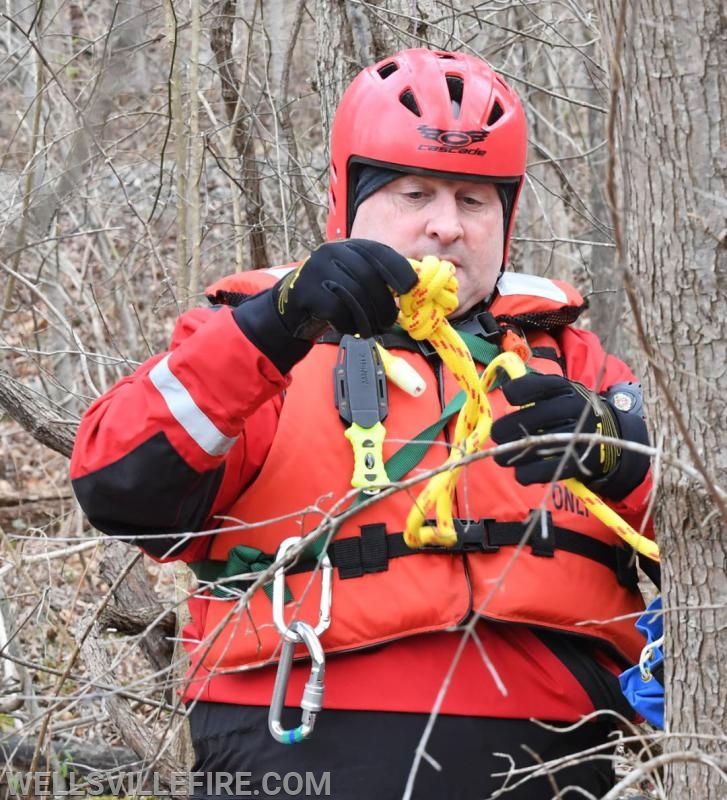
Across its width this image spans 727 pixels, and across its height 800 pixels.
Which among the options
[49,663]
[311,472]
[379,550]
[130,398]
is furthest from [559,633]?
[49,663]

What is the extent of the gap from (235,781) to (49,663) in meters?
2.44

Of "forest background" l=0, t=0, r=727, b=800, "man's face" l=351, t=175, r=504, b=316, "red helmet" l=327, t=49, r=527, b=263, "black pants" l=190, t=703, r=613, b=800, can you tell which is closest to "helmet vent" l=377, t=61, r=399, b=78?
"red helmet" l=327, t=49, r=527, b=263

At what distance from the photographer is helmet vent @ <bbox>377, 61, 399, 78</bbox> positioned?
3045mm

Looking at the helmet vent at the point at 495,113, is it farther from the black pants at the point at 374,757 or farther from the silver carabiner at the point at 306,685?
the black pants at the point at 374,757

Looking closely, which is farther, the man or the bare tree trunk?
the man

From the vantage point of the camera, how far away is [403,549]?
252 centimetres

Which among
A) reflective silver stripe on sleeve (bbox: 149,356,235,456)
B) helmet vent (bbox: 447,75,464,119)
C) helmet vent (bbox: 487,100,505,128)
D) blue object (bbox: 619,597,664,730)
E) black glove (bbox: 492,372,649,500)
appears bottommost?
blue object (bbox: 619,597,664,730)

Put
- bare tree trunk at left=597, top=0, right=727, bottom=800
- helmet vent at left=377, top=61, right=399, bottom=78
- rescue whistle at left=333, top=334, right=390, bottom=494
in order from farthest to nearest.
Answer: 1. helmet vent at left=377, top=61, right=399, bottom=78
2. rescue whistle at left=333, top=334, right=390, bottom=494
3. bare tree trunk at left=597, top=0, right=727, bottom=800

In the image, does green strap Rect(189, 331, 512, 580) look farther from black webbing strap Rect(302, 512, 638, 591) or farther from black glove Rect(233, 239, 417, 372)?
black glove Rect(233, 239, 417, 372)

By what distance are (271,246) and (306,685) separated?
131 inches

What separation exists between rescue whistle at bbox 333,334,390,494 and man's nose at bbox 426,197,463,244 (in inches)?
12.3

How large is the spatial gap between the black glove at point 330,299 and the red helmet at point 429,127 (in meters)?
0.53

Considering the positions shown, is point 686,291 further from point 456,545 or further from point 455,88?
point 455,88

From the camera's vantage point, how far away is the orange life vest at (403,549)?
2479 millimetres
